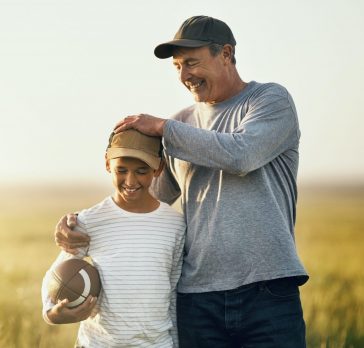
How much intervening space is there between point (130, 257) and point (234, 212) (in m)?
0.55

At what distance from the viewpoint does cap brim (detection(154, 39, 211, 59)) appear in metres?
3.91

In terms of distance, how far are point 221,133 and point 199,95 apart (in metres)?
0.44

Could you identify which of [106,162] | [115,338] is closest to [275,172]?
[106,162]

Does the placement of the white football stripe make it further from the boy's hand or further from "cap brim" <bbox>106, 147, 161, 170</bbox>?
"cap brim" <bbox>106, 147, 161, 170</bbox>

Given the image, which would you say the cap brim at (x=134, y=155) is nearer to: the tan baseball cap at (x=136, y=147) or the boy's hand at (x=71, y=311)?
the tan baseball cap at (x=136, y=147)

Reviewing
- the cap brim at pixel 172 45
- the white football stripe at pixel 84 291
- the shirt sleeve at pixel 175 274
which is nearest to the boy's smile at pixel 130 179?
the shirt sleeve at pixel 175 274

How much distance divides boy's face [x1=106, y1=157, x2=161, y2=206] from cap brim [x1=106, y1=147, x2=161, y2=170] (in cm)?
3

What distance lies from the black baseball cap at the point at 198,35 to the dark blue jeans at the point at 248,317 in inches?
48.8

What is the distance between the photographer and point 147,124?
146 inches

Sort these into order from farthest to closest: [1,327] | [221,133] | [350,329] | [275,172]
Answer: [350,329]
[1,327]
[275,172]
[221,133]

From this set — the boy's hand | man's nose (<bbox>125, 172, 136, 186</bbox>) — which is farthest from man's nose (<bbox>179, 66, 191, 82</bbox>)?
the boy's hand

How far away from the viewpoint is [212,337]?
3.85 metres

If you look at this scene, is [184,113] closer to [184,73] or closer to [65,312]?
[184,73]

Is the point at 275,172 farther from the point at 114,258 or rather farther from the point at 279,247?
the point at 114,258
